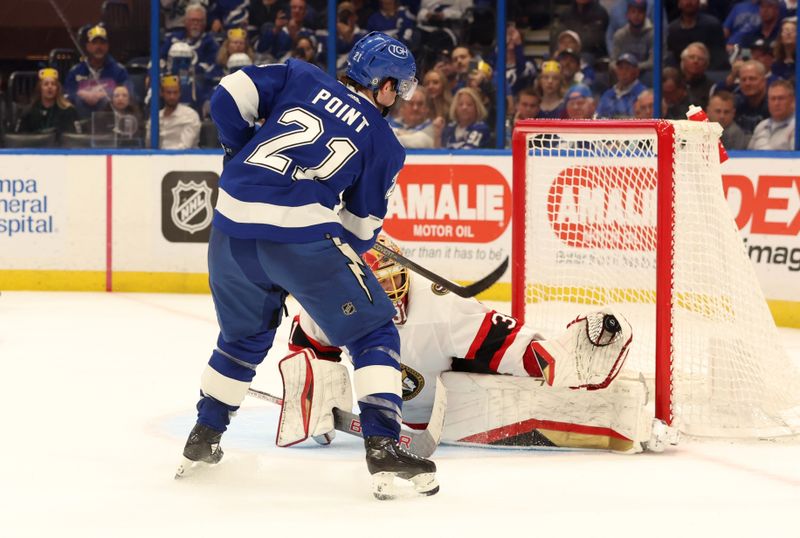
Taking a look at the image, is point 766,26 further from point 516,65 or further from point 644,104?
point 516,65

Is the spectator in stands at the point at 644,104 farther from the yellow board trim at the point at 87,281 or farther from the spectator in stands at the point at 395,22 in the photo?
the yellow board trim at the point at 87,281

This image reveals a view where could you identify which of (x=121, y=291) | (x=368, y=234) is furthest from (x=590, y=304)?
(x=121, y=291)

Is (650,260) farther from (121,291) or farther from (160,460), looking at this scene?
(121,291)

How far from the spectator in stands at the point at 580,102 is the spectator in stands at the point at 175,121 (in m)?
2.24

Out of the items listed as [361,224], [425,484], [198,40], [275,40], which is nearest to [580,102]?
[275,40]

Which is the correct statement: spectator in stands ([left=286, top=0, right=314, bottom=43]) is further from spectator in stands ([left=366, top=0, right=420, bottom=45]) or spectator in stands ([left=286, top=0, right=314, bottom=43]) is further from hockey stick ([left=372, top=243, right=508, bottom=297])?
hockey stick ([left=372, top=243, right=508, bottom=297])

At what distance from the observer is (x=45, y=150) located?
7.47 metres

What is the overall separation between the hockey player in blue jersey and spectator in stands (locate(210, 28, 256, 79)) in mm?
4986

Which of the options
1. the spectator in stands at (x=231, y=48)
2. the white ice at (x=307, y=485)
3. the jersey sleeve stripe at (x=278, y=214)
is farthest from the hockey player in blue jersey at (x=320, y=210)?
the spectator in stands at (x=231, y=48)

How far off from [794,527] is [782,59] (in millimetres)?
4352

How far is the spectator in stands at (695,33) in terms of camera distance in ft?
22.0

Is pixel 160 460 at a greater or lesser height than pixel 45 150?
lesser

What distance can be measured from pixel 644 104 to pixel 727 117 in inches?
19.1

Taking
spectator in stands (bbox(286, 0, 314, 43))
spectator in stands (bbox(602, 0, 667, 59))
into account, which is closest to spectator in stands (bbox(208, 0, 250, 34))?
spectator in stands (bbox(286, 0, 314, 43))
